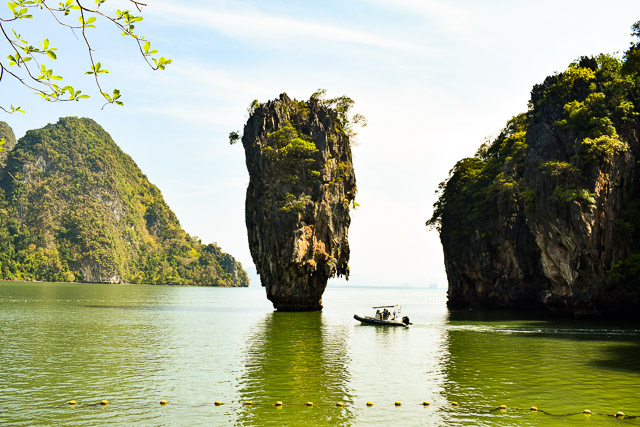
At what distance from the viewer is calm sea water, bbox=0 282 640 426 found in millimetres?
14625

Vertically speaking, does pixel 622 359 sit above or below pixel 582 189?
below

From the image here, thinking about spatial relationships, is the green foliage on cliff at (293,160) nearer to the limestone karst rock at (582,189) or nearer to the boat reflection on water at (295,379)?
the limestone karst rock at (582,189)

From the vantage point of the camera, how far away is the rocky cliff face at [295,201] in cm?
5197

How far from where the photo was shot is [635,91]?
46281mm

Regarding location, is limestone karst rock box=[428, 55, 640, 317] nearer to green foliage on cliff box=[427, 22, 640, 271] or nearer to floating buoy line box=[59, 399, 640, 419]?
green foliage on cliff box=[427, 22, 640, 271]

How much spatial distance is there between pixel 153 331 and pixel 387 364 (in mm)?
18927

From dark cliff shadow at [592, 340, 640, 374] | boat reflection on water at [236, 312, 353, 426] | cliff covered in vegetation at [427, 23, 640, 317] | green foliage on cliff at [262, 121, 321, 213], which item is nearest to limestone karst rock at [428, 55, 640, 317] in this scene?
cliff covered in vegetation at [427, 23, 640, 317]

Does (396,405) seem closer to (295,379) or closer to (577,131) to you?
(295,379)

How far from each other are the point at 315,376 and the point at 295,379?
1.03 meters

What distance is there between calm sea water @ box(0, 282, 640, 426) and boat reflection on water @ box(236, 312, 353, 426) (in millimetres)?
56

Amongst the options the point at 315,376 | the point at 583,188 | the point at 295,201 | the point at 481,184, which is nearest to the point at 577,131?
the point at 583,188

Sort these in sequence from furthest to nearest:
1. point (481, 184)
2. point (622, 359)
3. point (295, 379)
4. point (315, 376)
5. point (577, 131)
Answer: point (481, 184)
point (577, 131)
point (622, 359)
point (315, 376)
point (295, 379)

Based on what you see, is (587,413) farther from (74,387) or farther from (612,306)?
(612,306)

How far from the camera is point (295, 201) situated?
52156 millimetres
